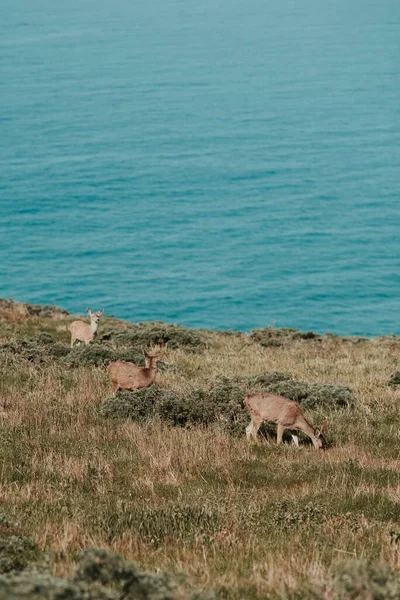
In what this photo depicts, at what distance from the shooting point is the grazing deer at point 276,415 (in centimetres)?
1361

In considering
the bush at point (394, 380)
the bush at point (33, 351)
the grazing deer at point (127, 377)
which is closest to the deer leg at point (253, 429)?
the grazing deer at point (127, 377)

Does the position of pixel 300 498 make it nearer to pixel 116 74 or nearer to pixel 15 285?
pixel 15 285

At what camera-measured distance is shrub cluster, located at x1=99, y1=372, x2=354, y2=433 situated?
1424cm

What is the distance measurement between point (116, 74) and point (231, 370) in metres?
126

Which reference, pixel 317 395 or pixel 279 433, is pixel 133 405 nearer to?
pixel 279 433

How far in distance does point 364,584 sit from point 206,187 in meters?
85.3

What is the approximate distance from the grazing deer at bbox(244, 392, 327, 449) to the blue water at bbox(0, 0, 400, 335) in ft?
98.2

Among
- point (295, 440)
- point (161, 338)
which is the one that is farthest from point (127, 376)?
point (161, 338)

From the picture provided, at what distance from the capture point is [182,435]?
1301cm

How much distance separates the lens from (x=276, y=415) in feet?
44.9

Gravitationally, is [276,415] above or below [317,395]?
below

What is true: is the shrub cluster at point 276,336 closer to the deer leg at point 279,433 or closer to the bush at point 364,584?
the deer leg at point 279,433

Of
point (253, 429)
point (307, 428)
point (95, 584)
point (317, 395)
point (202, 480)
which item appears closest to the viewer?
point (95, 584)

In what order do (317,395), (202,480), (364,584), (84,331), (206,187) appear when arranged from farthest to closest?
(206,187) < (84,331) < (317,395) < (202,480) < (364,584)
